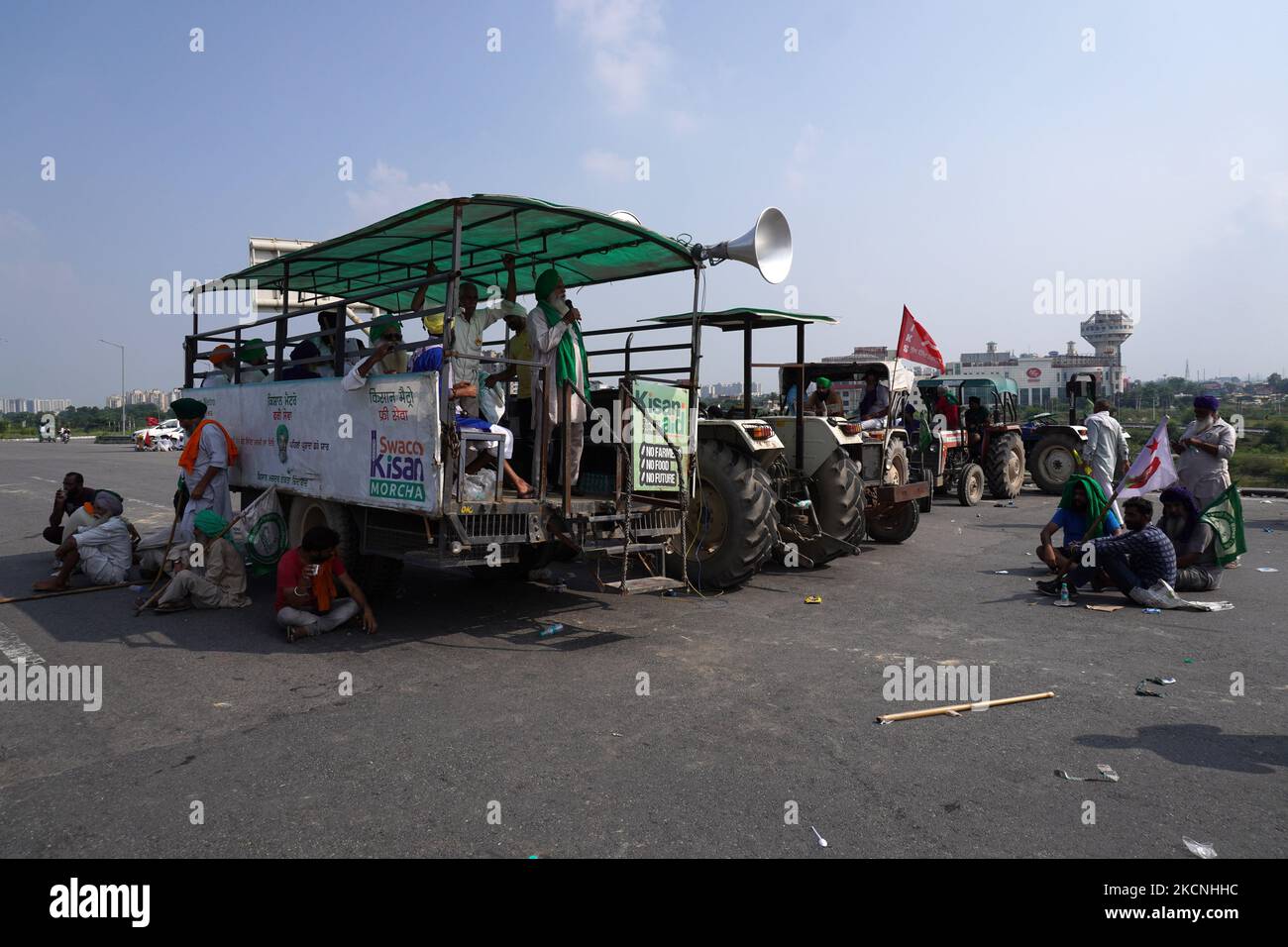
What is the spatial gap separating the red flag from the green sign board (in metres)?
6.41

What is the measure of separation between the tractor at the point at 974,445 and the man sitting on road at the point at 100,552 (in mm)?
11326

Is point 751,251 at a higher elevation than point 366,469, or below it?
higher

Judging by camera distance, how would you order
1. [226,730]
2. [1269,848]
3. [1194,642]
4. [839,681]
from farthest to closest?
[1194,642], [839,681], [226,730], [1269,848]

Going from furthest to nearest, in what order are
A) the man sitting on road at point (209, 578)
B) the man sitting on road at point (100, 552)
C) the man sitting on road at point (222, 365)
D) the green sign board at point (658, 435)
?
the man sitting on road at point (222, 365) < the man sitting on road at point (100, 552) < the man sitting on road at point (209, 578) < the green sign board at point (658, 435)

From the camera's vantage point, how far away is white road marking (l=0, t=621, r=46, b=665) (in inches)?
232

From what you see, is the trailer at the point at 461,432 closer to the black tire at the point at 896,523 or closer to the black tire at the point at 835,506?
the black tire at the point at 835,506

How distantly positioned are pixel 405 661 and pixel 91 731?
180cm

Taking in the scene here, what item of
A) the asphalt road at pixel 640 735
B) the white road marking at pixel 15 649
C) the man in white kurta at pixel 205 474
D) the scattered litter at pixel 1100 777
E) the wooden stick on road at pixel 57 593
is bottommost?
the scattered litter at pixel 1100 777

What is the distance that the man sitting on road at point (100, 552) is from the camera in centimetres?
816

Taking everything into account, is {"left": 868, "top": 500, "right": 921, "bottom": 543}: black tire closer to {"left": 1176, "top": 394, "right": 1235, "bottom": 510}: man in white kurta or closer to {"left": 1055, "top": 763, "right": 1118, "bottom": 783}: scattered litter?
{"left": 1176, "top": 394, "right": 1235, "bottom": 510}: man in white kurta

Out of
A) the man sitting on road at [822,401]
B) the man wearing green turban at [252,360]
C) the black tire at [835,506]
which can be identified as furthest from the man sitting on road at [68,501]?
the man sitting on road at [822,401]

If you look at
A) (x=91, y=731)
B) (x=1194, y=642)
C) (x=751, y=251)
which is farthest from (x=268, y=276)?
(x=1194, y=642)
